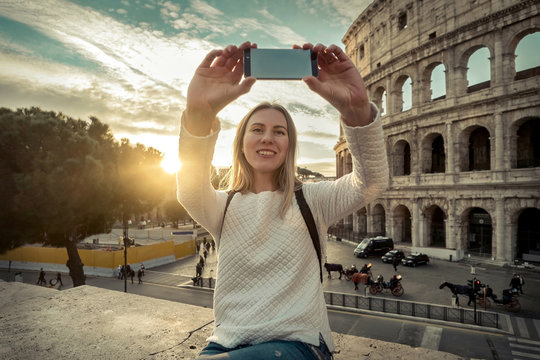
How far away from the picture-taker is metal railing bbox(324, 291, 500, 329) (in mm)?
11173

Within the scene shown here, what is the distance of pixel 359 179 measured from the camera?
2.06 meters

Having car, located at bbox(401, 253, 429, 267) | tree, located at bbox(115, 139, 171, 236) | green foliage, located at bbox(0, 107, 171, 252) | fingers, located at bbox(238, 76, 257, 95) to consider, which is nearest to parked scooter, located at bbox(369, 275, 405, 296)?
car, located at bbox(401, 253, 429, 267)

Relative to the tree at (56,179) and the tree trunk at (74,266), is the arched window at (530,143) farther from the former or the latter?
the tree trunk at (74,266)

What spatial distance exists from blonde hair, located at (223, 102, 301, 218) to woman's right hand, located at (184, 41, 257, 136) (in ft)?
1.46

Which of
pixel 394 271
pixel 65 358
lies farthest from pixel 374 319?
pixel 65 358

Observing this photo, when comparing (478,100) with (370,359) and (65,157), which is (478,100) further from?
(65,157)

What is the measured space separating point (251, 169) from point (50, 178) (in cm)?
1647

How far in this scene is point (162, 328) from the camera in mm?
3217

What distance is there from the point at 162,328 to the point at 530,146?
1092 inches

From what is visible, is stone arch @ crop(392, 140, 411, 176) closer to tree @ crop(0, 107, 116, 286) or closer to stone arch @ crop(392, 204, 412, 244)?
stone arch @ crop(392, 204, 412, 244)

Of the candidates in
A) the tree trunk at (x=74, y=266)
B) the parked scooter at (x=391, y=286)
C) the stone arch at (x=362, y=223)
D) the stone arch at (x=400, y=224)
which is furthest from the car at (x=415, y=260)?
the tree trunk at (x=74, y=266)

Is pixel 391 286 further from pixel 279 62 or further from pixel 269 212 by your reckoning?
pixel 279 62

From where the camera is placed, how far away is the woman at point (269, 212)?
184cm

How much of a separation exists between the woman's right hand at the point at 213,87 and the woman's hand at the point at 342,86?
0.41 metres
